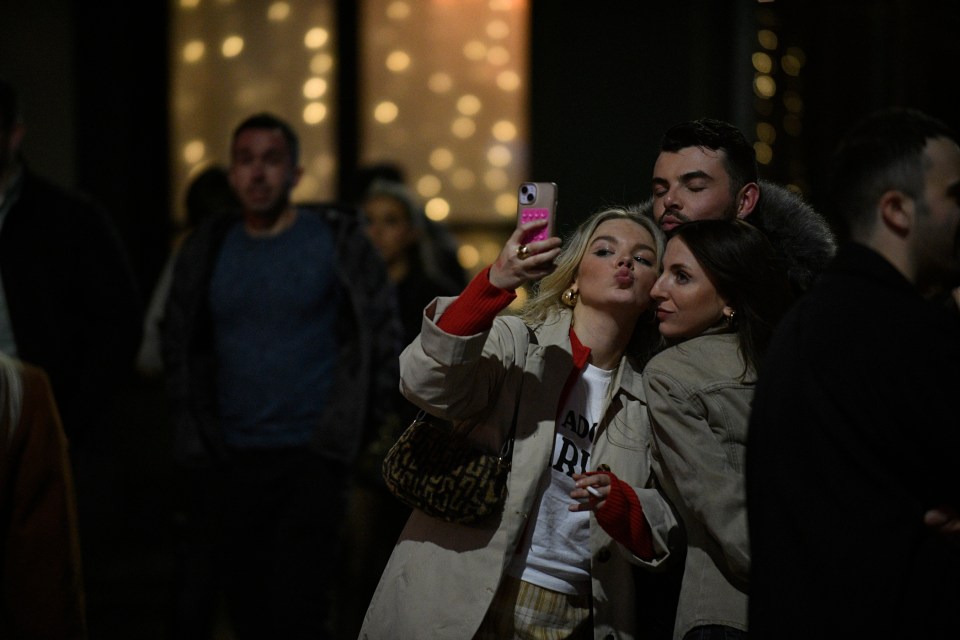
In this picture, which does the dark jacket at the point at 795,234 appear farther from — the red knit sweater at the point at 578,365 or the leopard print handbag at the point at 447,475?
the leopard print handbag at the point at 447,475

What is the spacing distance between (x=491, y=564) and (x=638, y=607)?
498 mm

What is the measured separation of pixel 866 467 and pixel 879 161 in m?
0.61

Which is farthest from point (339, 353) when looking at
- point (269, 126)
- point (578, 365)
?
point (578, 365)

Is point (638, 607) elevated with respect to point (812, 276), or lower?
lower

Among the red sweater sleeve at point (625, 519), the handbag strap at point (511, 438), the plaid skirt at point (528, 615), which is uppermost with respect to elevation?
the handbag strap at point (511, 438)

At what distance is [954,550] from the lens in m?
2.53

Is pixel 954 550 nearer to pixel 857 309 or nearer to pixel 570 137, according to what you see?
pixel 857 309

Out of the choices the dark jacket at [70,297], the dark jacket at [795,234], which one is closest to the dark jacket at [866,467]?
the dark jacket at [795,234]

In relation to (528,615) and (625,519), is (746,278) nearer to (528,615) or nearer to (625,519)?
(625,519)

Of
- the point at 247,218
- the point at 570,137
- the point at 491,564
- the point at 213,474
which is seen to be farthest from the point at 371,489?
the point at 491,564

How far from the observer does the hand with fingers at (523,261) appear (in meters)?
3.23

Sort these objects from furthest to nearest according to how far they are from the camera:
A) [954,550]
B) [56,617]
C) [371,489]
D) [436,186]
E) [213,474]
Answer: [436,186] → [371,489] → [213,474] → [56,617] → [954,550]

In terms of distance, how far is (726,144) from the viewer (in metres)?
3.88

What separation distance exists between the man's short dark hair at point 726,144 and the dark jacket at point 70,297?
2564mm
